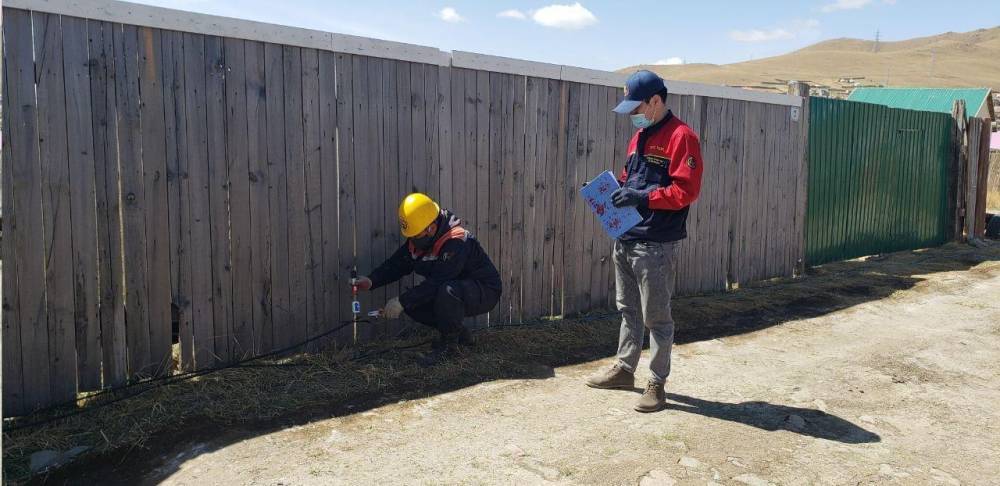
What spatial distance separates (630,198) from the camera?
4.16 m

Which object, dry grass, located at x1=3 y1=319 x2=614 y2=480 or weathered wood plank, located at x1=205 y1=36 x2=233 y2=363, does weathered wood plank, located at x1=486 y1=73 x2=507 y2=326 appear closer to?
dry grass, located at x1=3 y1=319 x2=614 y2=480

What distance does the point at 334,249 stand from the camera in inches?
202

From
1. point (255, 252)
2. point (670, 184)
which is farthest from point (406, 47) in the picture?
point (670, 184)

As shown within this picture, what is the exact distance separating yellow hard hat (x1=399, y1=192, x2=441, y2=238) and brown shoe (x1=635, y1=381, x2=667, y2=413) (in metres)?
1.81

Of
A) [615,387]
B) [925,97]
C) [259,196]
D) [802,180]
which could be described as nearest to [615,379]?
[615,387]

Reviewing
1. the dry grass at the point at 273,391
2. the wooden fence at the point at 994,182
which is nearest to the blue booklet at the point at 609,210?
the dry grass at the point at 273,391

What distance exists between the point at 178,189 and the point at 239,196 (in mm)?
376

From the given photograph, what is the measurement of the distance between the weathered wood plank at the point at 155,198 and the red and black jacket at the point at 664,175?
8.88 feet

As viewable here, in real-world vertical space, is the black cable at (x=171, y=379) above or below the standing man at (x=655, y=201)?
below

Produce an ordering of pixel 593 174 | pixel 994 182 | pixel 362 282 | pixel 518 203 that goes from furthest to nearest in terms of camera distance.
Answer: pixel 994 182 → pixel 593 174 → pixel 518 203 → pixel 362 282

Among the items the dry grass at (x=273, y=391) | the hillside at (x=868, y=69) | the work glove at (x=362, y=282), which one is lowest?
the dry grass at (x=273, y=391)

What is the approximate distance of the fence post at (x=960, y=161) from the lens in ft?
39.0

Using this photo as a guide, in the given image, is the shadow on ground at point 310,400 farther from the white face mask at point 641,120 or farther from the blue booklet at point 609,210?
the white face mask at point 641,120

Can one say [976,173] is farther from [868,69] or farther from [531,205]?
[868,69]
